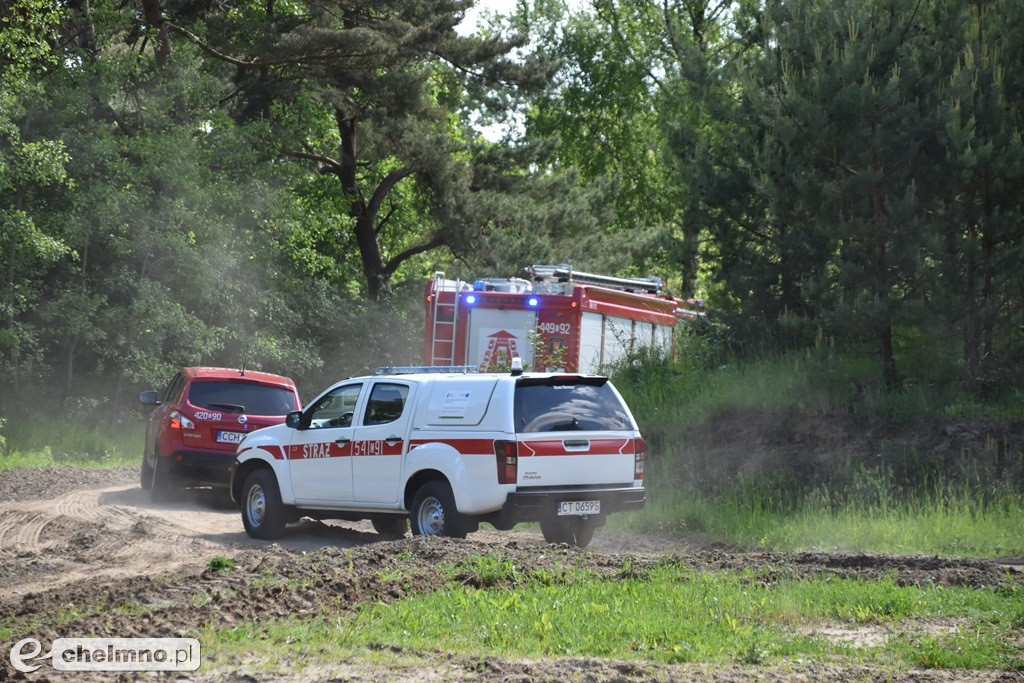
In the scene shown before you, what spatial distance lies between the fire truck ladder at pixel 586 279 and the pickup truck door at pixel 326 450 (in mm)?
8165

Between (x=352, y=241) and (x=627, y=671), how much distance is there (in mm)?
36086

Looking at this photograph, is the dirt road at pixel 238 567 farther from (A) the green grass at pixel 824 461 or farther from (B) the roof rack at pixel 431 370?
(B) the roof rack at pixel 431 370

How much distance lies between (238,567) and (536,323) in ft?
37.9

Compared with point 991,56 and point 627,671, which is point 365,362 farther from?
point 627,671

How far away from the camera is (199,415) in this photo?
→ 16.4m

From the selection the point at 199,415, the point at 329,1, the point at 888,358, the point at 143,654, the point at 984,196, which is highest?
the point at 329,1

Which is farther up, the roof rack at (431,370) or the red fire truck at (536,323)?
the red fire truck at (536,323)

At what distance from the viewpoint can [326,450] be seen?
12781mm

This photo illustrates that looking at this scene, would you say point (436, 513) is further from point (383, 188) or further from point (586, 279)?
point (383, 188)

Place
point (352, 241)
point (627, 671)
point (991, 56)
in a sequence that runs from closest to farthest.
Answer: point (627, 671) → point (991, 56) → point (352, 241)

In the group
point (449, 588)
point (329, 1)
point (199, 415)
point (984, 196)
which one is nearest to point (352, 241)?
point (329, 1)

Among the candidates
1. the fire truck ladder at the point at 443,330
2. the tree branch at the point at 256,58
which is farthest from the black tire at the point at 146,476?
the tree branch at the point at 256,58

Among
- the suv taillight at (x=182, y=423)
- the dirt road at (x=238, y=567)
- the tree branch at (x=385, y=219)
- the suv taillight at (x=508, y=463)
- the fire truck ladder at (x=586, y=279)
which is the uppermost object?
the tree branch at (x=385, y=219)

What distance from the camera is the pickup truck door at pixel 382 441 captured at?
39.1ft
